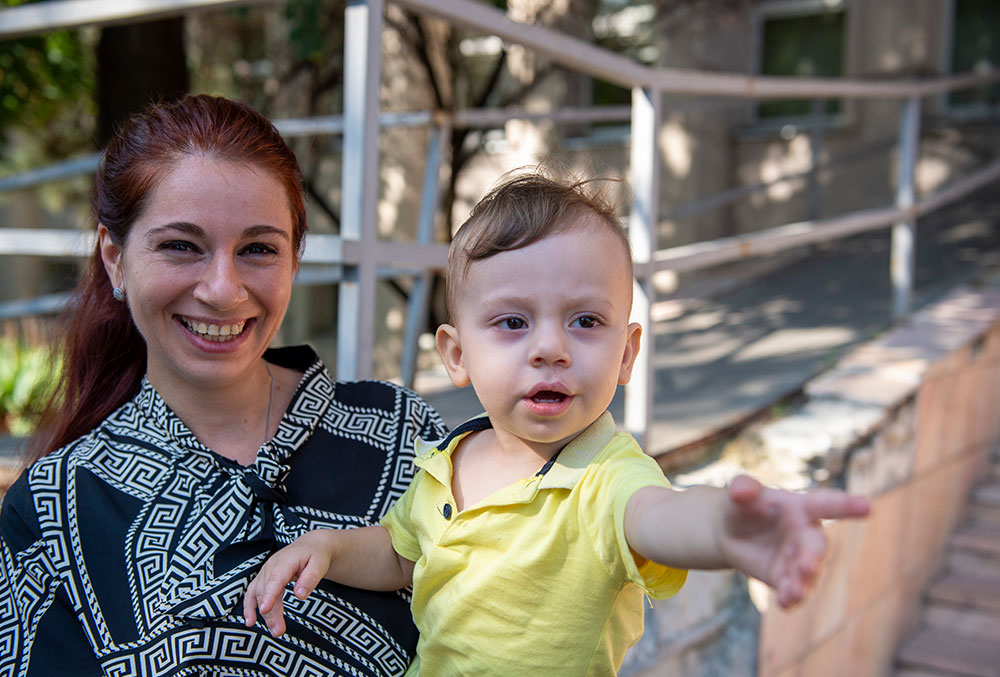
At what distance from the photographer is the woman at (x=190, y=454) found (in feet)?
5.17

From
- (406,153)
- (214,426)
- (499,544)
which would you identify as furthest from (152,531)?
(406,153)

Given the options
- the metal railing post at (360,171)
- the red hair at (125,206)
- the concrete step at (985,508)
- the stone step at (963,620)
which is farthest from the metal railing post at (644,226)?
the concrete step at (985,508)

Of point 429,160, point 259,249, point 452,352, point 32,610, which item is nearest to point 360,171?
point 259,249

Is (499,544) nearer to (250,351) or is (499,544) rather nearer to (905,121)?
(250,351)

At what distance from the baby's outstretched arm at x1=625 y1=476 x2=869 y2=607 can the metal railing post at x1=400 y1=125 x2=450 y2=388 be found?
2.34 m

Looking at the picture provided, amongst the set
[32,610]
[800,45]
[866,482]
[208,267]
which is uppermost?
[800,45]

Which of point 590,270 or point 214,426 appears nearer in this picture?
point 590,270

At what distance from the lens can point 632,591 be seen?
4.79 feet

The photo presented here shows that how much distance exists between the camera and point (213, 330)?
68.7 inches

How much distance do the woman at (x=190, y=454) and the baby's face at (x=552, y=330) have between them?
497 millimetres

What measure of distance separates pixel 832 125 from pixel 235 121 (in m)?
7.96

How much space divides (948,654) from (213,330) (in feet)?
11.4

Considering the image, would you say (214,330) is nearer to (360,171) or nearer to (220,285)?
(220,285)

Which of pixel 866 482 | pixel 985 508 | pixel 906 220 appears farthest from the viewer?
pixel 906 220
